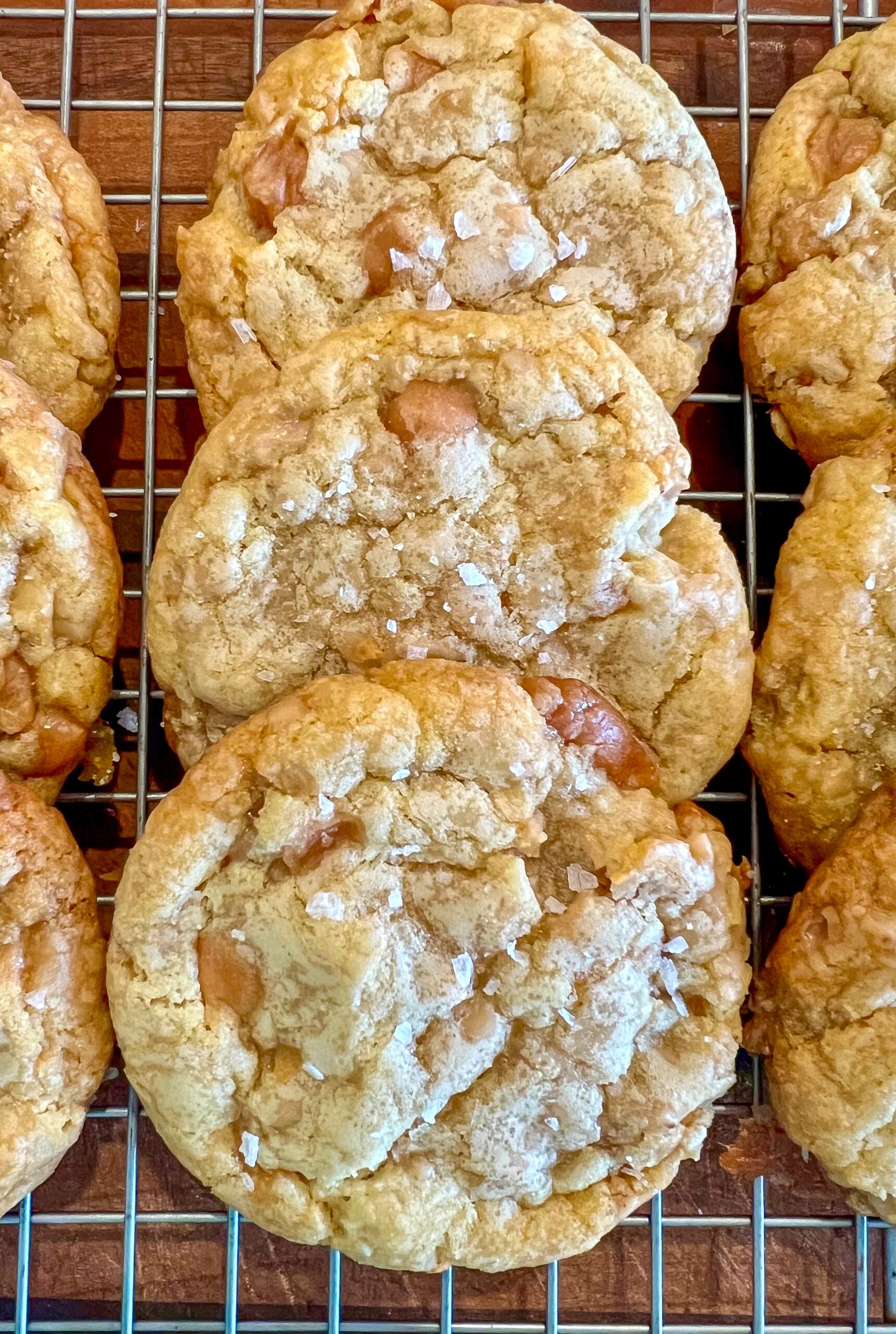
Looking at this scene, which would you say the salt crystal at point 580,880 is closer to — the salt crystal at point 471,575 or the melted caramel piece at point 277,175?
the salt crystal at point 471,575

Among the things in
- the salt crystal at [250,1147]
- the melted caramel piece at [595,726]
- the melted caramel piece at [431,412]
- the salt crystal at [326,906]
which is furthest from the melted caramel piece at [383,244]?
the salt crystal at [250,1147]

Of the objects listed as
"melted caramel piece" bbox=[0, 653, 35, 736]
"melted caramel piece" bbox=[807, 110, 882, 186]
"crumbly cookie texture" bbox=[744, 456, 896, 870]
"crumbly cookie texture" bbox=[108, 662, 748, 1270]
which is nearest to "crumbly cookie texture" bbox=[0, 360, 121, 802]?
"melted caramel piece" bbox=[0, 653, 35, 736]

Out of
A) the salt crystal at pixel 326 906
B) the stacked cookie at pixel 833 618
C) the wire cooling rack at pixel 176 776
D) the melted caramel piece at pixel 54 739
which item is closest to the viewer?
the salt crystal at pixel 326 906

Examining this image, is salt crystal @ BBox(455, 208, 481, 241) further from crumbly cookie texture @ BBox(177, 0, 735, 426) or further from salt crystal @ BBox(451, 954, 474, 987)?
salt crystal @ BBox(451, 954, 474, 987)

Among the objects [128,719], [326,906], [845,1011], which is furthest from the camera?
[128,719]

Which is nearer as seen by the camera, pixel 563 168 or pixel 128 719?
pixel 563 168

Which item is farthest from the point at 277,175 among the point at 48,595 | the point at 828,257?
the point at 828,257

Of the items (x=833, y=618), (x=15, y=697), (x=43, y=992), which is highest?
(x=833, y=618)

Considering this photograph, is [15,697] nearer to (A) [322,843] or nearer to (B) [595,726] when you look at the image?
(A) [322,843]
